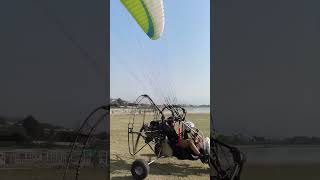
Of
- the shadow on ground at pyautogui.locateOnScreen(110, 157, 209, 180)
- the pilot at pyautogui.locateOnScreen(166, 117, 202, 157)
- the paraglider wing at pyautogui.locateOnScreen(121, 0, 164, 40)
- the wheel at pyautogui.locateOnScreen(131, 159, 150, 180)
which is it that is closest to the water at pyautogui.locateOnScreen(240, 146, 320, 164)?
the shadow on ground at pyautogui.locateOnScreen(110, 157, 209, 180)

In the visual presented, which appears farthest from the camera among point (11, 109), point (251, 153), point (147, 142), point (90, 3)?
point (251, 153)

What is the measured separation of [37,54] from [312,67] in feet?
22.5

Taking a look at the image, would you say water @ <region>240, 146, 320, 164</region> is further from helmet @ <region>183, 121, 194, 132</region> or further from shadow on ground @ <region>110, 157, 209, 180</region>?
helmet @ <region>183, 121, 194, 132</region>

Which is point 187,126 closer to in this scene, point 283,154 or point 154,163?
point 154,163

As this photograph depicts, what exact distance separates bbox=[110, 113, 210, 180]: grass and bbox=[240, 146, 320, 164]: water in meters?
4.68

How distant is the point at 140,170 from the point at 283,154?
846cm

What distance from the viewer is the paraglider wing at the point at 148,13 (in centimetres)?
528

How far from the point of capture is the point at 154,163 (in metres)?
6.32

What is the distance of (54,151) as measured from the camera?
402 inches

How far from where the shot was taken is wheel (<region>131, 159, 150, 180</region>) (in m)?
5.69

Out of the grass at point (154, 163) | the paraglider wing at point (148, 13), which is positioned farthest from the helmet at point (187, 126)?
the paraglider wing at point (148, 13)

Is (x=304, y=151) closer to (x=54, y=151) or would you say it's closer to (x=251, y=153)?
(x=251, y=153)

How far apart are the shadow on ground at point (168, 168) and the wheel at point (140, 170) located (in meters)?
0.63

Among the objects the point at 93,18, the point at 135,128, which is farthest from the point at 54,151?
the point at 135,128
